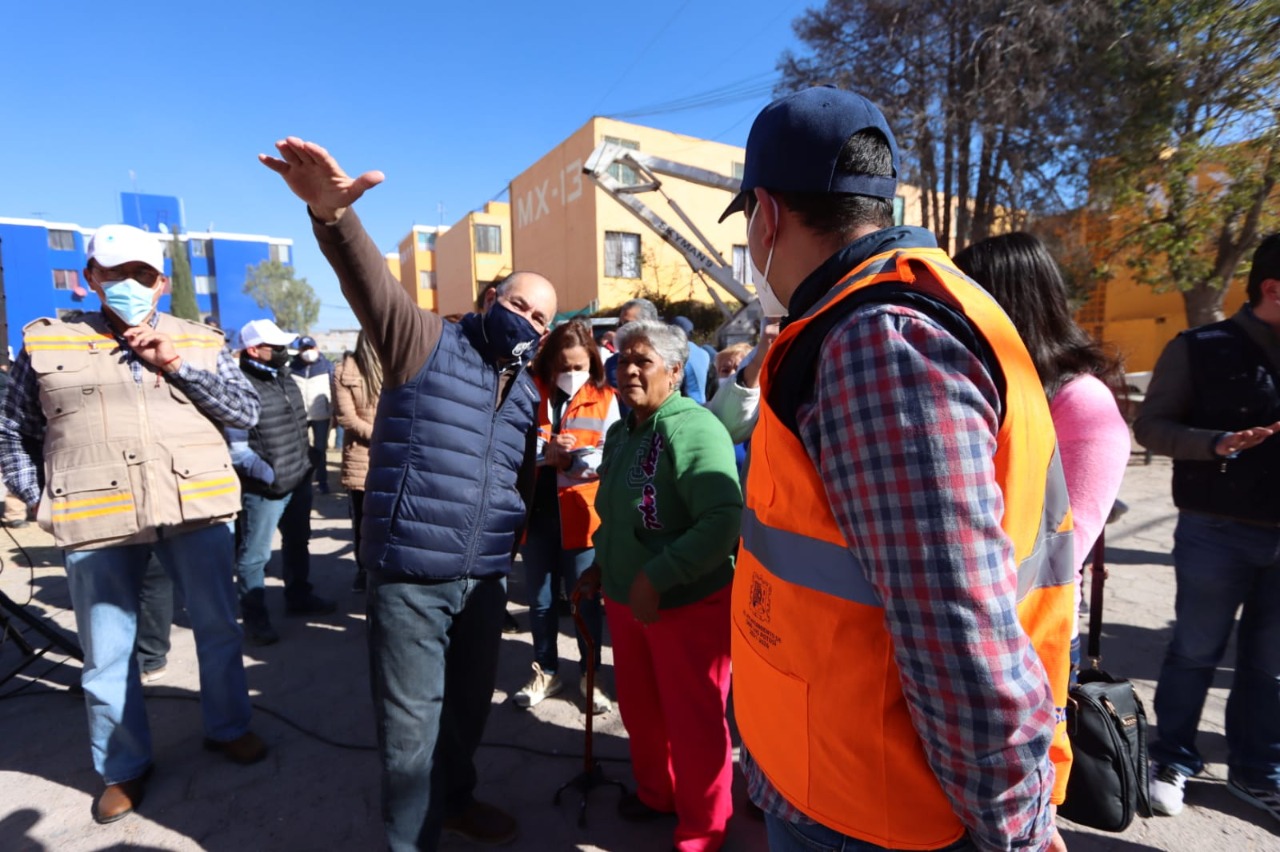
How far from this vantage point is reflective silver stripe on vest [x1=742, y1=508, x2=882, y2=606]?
0.92 metres

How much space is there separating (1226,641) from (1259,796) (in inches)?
23.1

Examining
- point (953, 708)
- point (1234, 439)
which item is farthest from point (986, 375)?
point (1234, 439)

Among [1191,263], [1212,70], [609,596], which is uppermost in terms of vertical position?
[1212,70]

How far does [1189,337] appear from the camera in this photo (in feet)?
8.06

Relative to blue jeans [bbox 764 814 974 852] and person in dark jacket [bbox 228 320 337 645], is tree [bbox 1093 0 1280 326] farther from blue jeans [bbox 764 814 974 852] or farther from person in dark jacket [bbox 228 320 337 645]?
person in dark jacket [bbox 228 320 337 645]

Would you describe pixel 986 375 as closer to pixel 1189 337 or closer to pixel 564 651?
pixel 1189 337

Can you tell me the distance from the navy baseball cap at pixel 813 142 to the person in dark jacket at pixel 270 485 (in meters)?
3.78

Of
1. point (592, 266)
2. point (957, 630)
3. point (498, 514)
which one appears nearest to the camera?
point (957, 630)

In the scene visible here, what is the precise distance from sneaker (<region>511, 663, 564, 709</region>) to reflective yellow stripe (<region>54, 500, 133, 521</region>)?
6.38 ft

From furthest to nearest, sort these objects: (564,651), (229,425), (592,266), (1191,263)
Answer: (592,266)
(1191,263)
(564,651)
(229,425)

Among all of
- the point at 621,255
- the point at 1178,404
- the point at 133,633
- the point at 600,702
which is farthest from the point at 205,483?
the point at 621,255

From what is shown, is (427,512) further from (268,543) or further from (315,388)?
(315,388)

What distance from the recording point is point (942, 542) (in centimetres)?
80

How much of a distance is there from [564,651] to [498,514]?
7.09 ft
